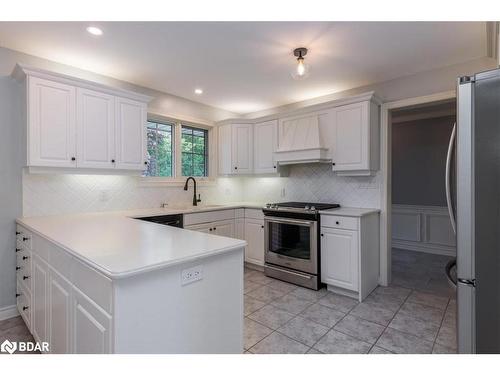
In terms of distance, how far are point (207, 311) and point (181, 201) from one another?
2740mm

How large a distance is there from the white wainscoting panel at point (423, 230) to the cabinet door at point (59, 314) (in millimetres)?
5395

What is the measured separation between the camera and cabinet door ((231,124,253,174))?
14.1 feet

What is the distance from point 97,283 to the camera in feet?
3.90

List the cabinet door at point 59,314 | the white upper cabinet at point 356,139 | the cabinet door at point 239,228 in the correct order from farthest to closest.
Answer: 1. the cabinet door at point 239,228
2. the white upper cabinet at point 356,139
3. the cabinet door at point 59,314

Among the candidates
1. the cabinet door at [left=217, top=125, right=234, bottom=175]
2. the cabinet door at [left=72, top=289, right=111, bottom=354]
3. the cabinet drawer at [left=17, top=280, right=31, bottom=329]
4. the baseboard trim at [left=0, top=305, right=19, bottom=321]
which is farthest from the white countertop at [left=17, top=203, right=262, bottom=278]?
the cabinet door at [left=217, top=125, right=234, bottom=175]

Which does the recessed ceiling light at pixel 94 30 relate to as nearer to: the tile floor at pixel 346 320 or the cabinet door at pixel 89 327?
the cabinet door at pixel 89 327

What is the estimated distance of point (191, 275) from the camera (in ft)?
4.36

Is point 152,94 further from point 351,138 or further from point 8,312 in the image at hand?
point 8,312

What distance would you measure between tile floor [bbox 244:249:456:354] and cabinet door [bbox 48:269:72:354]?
1222 mm

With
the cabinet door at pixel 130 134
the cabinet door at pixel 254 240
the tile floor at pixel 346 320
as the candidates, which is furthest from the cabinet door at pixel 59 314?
the cabinet door at pixel 254 240

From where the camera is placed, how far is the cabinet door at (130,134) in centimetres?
294

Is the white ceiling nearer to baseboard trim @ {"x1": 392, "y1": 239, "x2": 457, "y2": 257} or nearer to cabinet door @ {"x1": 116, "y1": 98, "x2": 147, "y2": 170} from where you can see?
cabinet door @ {"x1": 116, "y1": 98, "x2": 147, "y2": 170}

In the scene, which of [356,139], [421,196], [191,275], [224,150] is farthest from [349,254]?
[421,196]

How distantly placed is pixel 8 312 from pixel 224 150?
10.4ft
